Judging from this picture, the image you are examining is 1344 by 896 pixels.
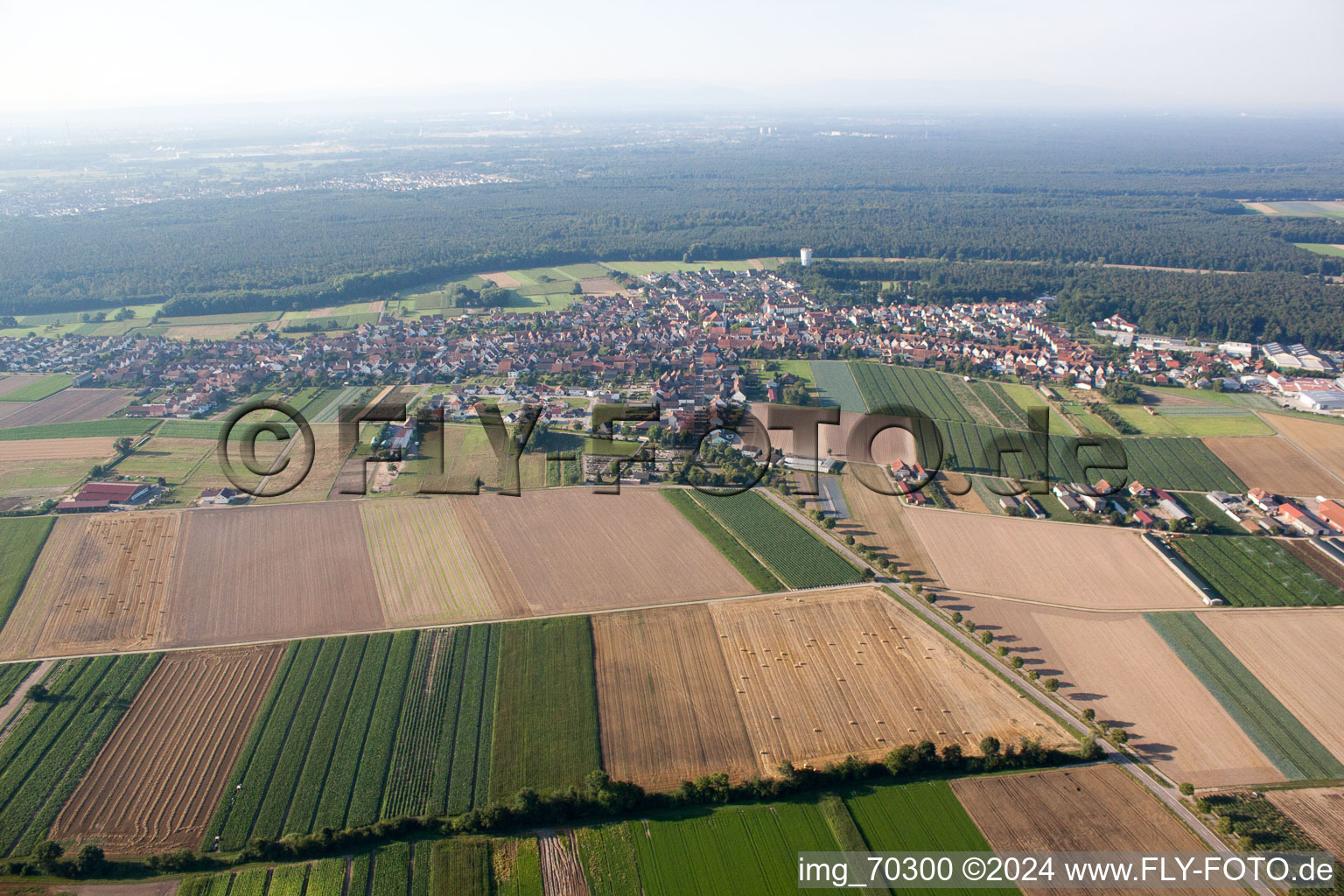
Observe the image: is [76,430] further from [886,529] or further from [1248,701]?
[1248,701]

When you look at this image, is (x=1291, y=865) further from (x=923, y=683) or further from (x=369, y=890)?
(x=369, y=890)

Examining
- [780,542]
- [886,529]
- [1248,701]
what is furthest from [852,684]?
[1248,701]

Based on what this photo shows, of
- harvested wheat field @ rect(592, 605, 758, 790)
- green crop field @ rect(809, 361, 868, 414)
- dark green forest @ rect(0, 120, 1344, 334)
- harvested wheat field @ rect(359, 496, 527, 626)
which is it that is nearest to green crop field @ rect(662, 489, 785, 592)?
harvested wheat field @ rect(592, 605, 758, 790)

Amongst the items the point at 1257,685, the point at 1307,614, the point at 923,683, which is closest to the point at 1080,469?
the point at 1307,614

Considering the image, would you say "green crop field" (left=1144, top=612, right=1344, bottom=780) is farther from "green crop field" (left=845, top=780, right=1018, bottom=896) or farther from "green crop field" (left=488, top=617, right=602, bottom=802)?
"green crop field" (left=488, top=617, right=602, bottom=802)

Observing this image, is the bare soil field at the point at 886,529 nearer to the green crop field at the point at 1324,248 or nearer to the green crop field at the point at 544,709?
Result: the green crop field at the point at 544,709

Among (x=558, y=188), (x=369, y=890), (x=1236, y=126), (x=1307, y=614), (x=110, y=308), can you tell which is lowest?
(x=369, y=890)

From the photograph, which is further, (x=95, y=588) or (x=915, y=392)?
(x=915, y=392)

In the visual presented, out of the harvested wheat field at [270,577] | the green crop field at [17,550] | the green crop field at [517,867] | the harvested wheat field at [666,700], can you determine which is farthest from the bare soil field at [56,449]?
the green crop field at [517,867]
